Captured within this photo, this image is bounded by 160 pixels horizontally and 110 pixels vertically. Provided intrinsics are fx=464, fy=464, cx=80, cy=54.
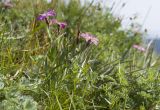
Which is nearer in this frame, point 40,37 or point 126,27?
point 40,37

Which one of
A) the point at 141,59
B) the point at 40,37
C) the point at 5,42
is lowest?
the point at 141,59

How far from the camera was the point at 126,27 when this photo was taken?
5973mm

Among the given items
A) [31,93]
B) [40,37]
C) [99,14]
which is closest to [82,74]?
[31,93]

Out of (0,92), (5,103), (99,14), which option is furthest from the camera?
(99,14)

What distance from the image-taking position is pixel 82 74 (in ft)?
8.91

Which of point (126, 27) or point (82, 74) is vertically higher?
point (82, 74)

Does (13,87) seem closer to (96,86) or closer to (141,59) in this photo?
(96,86)

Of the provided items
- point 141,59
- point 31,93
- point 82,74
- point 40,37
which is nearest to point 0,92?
point 31,93

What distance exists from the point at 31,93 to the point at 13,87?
0.29 m

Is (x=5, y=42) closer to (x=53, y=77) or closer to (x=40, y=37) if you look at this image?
(x=53, y=77)

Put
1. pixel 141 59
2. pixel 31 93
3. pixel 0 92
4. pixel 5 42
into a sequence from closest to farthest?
pixel 0 92 < pixel 31 93 < pixel 5 42 < pixel 141 59

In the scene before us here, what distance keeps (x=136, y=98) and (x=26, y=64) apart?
0.80 meters

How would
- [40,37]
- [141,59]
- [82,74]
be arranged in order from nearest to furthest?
[82,74]
[40,37]
[141,59]

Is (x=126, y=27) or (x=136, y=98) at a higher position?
(x=136, y=98)
